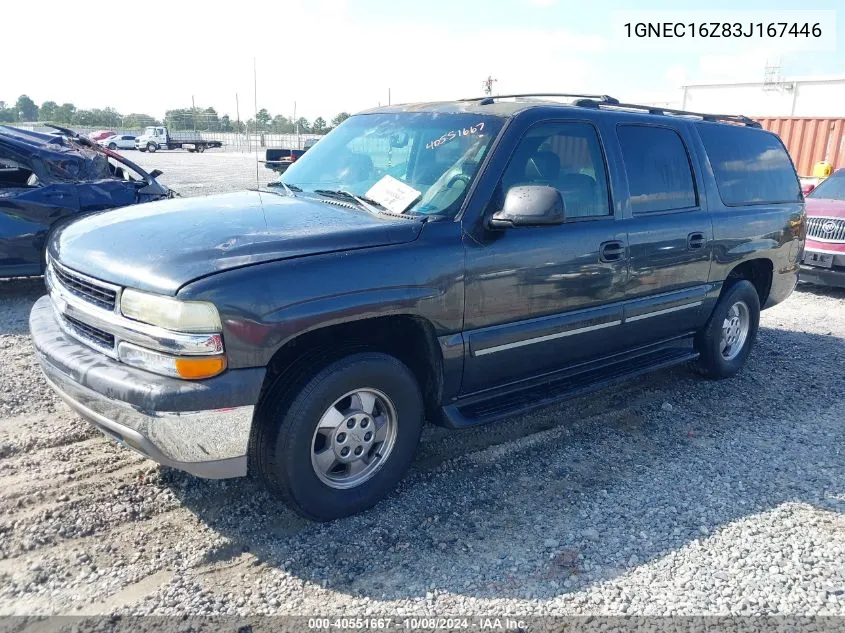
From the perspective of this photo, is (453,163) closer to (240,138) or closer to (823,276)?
(823,276)

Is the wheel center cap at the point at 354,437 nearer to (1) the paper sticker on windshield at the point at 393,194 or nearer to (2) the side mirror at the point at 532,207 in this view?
(1) the paper sticker on windshield at the point at 393,194

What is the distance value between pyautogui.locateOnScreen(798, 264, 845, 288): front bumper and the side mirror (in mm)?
6922

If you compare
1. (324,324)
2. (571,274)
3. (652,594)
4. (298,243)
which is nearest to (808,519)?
(652,594)

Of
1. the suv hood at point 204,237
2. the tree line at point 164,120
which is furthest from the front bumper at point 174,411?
the tree line at point 164,120

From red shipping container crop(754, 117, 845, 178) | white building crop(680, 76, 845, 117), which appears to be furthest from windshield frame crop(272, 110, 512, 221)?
white building crop(680, 76, 845, 117)

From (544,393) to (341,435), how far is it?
131 centimetres

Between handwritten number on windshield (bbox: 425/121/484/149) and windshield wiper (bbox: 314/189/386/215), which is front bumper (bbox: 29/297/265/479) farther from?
handwritten number on windshield (bbox: 425/121/484/149)

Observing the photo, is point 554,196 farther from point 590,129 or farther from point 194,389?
point 194,389

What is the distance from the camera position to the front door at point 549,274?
3.52 m

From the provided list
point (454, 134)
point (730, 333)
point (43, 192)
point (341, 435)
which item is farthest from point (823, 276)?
point (43, 192)

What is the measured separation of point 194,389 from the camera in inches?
105

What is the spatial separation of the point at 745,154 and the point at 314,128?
185ft

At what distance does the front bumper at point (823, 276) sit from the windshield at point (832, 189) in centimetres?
149

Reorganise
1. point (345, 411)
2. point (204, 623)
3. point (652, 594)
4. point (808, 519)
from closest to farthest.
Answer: point (204, 623) < point (652, 594) < point (345, 411) < point (808, 519)
